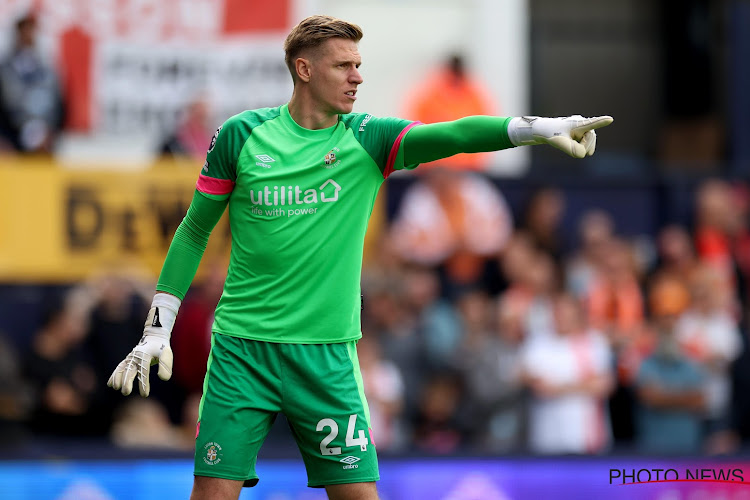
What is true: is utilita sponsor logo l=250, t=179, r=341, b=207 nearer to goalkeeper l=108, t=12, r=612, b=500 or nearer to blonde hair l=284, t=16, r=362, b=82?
goalkeeper l=108, t=12, r=612, b=500

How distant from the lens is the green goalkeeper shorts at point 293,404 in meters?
5.07

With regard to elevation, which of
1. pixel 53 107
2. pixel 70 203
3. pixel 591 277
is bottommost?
pixel 591 277

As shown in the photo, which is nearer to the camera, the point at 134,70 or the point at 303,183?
the point at 303,183

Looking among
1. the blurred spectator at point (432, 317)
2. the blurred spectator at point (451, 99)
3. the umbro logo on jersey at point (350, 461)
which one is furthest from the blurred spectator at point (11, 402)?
the blurred spectator at point (451, 99)

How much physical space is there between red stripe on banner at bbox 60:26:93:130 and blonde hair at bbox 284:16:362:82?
721 centimetres

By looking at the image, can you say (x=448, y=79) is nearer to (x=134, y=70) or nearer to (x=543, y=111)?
(x=134, y=70)

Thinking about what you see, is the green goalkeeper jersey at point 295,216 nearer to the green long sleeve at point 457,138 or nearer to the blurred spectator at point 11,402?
the green long sleeve at point 457,138

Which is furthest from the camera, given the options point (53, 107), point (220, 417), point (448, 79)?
point (448, 79)

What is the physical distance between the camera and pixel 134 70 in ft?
39.3

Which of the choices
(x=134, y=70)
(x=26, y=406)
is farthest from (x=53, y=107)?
(x=26, y=406)

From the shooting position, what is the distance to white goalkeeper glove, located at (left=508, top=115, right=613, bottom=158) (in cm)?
475

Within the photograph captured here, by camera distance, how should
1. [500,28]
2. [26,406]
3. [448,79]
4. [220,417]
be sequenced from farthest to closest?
[500,28] < [448,79] < [26,406] < [220,417]

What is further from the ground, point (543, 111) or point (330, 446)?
point (543, 111)

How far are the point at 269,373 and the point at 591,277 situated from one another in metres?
5.98
